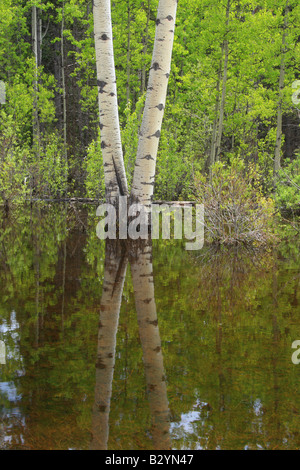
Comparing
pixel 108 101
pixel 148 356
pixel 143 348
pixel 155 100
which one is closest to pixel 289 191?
pixel 155 100

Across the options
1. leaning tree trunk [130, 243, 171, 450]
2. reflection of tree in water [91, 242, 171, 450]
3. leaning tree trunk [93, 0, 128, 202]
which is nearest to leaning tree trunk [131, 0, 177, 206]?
leaning tree trunk [93, 0, 128, 202]

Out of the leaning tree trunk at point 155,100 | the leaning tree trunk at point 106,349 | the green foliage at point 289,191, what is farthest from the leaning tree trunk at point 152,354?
the green foliage at point 289,191

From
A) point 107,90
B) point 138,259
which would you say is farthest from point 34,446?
point 107,90

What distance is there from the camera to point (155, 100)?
9.83m

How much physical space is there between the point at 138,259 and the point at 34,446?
18.7 ft

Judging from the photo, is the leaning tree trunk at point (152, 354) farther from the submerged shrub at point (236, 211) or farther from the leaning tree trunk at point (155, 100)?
the leaning tree trunk at point (155, 100)

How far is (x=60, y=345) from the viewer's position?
A: 4090mm

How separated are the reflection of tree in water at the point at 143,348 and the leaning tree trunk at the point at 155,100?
106 inches

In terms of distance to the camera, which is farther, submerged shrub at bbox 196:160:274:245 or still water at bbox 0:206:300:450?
submerged shrub at bbox 196:160:274:245

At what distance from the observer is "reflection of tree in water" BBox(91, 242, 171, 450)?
2830mm

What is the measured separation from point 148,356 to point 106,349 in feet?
1.16

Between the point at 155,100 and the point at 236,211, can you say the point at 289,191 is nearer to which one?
the point at 236,211

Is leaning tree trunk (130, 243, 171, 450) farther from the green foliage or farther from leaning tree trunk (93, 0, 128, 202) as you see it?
the green foliage

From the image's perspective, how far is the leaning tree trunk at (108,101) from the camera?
10.1m
